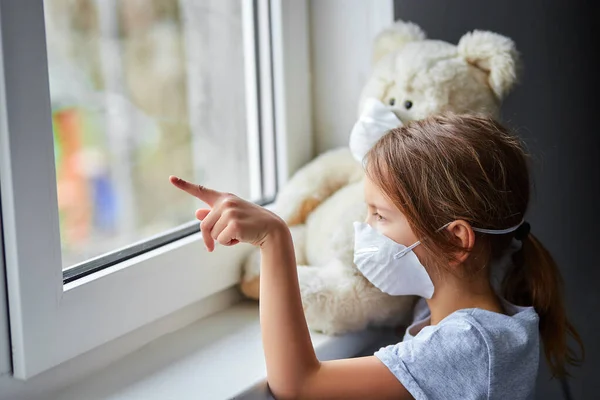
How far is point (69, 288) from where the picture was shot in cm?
81

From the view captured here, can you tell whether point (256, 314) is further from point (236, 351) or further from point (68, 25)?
point (68, 25)

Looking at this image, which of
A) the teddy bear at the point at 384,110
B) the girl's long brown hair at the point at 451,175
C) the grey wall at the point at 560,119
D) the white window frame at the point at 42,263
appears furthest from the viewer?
the grey wall at the point at 560,119

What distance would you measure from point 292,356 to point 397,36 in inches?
20.1

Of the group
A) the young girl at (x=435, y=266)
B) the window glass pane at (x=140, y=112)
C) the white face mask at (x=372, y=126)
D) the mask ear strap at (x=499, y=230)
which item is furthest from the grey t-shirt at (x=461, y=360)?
the window glass pane at (x=140, y=112)

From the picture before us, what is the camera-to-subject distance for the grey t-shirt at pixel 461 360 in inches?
32.8

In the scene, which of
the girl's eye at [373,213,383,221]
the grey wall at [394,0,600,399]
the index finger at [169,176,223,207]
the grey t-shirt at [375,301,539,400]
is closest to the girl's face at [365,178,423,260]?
the girl's eye at [373,213,383,221]

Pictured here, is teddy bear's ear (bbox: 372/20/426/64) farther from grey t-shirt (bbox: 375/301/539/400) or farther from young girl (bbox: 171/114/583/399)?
grey t-shirt (bbox: 375/301/539/400)

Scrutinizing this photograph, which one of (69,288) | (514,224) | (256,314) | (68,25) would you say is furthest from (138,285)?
(514,224)

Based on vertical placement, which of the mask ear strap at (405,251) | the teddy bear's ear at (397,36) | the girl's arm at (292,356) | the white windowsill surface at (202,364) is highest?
the teddy bear's ear at (397,36)

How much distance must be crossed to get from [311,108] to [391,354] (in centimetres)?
54

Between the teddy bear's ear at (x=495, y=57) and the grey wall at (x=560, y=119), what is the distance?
0.60 ft

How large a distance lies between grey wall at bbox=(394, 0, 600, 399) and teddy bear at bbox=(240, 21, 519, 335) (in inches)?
6.9

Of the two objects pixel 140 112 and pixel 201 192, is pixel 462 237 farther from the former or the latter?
pixel 140 112

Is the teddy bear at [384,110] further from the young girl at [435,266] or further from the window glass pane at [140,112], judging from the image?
the window glass pane at [140,112]
